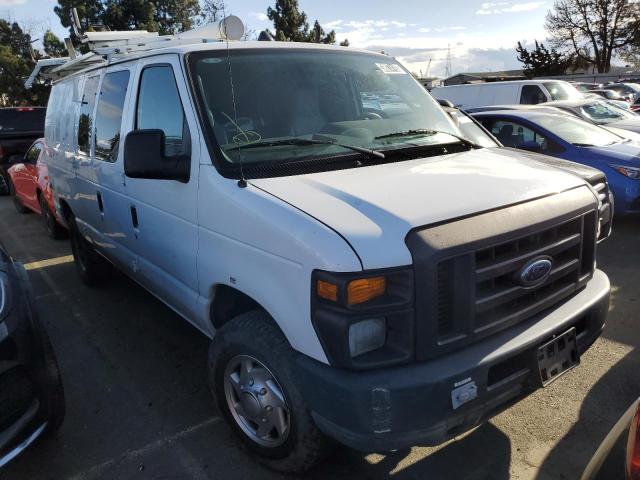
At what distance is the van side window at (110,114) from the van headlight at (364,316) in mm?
2467

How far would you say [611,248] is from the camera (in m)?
5.88

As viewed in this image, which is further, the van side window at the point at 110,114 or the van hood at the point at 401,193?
the van side window at the point at 110,114

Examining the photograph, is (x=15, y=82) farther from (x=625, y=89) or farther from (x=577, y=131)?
(x=625, y=89)

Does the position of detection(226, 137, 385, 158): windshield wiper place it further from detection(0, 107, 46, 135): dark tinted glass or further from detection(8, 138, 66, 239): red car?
detection(0, 107, 46, 135): dark tinted glass

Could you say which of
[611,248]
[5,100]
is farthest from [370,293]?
[5,100]

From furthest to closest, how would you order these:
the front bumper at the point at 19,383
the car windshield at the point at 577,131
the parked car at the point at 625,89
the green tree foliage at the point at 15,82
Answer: the green tree foliage at the point at 15,82
the parked car at the point at 625,89
the car windshield at the point at 577,131
the front bumper at the point at 19,383

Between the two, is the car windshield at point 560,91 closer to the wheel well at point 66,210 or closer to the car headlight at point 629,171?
the car headlight at point 629,171

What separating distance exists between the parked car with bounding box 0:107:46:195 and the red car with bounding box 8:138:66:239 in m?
2.62

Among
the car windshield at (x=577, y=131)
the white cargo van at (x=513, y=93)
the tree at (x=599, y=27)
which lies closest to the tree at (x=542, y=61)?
the tree at (x=599, y=27)

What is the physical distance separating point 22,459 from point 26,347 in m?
0.89

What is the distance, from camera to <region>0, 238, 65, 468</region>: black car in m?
2.37

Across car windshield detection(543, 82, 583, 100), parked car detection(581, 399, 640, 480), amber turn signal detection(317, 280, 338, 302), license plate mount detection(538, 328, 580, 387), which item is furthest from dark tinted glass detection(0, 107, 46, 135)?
car windshield detection(543, 82, 583, 100)

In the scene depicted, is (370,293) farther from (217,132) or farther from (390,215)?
(217,132)

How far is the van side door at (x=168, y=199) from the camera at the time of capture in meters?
2.85
